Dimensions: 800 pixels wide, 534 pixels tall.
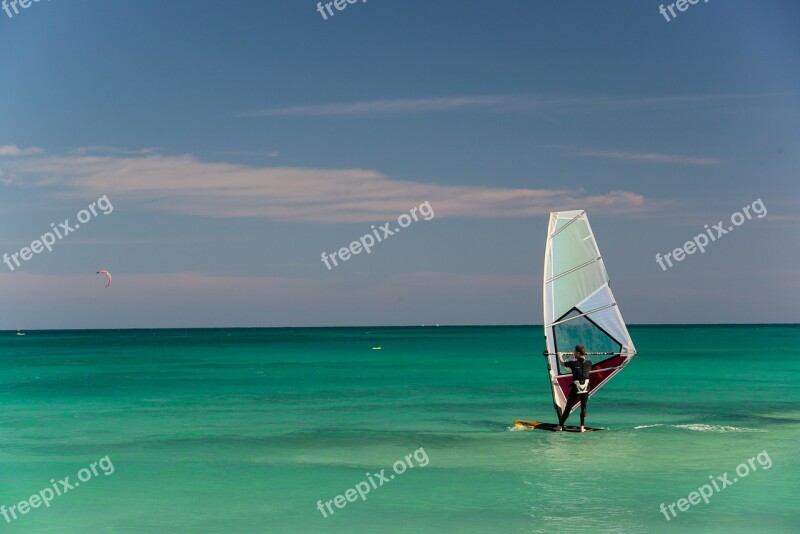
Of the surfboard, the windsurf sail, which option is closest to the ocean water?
the surfboard

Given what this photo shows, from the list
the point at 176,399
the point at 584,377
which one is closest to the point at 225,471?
the point at 584,377

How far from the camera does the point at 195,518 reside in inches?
524

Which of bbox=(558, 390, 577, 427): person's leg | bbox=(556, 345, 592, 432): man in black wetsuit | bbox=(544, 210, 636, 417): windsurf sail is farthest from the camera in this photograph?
bbox=(544, 210, 636, 417): windsurf sail

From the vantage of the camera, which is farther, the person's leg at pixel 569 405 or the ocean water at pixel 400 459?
the person's leg at pixel 569 405

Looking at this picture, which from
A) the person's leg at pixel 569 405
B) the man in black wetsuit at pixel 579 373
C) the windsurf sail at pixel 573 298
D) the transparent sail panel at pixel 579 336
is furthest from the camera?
the transparent sail panel at pixel 579 336

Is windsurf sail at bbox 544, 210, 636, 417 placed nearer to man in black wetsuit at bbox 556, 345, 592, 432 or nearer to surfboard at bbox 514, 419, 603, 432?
surfboard at bbox 514, 419, 603, 432

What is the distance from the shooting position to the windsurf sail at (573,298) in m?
21.2

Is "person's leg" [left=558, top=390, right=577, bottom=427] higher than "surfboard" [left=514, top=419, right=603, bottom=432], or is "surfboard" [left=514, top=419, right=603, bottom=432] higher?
"person's leg" [left=558, top=390, right=577, bottom=427]

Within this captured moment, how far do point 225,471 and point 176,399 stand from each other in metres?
17.4

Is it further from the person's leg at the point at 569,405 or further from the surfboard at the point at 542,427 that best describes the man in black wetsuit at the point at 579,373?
the surfboard at the point at 542,427

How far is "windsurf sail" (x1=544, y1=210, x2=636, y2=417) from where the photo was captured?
2125cm

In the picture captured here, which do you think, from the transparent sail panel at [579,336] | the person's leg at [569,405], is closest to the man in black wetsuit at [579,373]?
the person's leg at [569,405]

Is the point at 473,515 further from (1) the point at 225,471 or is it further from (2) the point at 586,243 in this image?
(2) the point at 586,243

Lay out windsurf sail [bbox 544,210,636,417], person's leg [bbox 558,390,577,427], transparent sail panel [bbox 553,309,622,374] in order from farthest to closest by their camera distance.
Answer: transparent sail panel [bbox 553,309,622,374]
windsurf sail [bbox 544,210,636,417]
person's leg [bbox 558,390,577,427]
